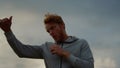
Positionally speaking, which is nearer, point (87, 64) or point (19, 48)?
point (87, 64)

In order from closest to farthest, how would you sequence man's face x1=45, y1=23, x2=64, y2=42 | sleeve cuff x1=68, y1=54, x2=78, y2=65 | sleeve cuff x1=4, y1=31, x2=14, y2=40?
sleeve cuff x1=68, y1=54, x2=78, y2=65
man's face x1=45, y1=23, x2=64, y2=42
sleeve cuff x1=4, y1=31, x2=14, y2=40

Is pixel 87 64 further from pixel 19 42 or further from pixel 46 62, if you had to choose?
pixel 19 42

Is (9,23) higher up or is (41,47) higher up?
(9,23)

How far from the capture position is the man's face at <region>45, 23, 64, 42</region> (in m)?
7.72

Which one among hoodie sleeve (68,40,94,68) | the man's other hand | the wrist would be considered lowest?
hoodie sleeve (68,40,94,68)

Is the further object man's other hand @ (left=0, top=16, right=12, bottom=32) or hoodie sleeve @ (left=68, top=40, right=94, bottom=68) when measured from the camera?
man's other hand @ (left=0, top=16, right=12, bottom=32)

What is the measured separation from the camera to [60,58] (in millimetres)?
7781

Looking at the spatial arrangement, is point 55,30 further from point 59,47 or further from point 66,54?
point 66,54

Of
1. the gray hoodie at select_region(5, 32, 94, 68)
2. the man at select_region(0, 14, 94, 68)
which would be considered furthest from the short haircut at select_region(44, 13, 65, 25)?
the gray hoodie at select_region(5, 32, 94, 68)

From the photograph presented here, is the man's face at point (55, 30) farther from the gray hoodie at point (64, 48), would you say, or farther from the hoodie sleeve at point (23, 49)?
the hoodie sleeve at point (23, 49)

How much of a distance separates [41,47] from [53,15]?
0.75 metres

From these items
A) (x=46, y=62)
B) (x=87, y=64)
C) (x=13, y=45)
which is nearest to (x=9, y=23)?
(x=13, y=45)

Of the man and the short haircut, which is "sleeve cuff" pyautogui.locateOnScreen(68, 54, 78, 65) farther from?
the short haircut

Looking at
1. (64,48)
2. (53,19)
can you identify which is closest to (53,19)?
(53,19)
